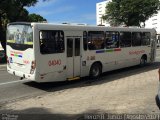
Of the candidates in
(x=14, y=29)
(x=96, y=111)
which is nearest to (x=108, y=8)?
(x=14, y=29)

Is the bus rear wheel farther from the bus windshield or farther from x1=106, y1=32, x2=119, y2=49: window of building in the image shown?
the bus windshield

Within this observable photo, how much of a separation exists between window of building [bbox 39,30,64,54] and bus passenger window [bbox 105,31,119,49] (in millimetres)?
3402

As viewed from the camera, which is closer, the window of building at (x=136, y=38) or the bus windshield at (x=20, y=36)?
the bus windshield at (x=20, y=36)

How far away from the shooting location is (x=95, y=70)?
1512 centimetres

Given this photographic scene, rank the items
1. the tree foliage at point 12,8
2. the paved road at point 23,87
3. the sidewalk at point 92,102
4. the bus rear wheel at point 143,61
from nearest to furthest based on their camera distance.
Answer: the sidewalk at point 92,102
the paved road at point 23,87
the bus rear wheel at point 143,61
the tree foliage at point 12,8

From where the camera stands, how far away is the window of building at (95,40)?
14400 millimetres

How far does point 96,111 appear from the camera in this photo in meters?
7.97

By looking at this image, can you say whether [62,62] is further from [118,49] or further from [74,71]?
[118,49]

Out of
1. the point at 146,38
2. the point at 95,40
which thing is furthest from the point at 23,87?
the point at 146,38

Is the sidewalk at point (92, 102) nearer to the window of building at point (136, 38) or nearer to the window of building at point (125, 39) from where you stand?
the window of building at point (125, 39)

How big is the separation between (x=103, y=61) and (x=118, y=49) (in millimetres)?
1490

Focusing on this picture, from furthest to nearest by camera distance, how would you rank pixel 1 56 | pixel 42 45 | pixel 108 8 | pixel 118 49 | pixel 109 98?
pixel 108 8
pixel 1 56
pixel 118 49
pixel 42 45
pixel 109 98

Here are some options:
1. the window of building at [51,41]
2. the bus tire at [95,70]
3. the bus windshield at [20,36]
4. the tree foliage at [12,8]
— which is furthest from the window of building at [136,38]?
the tree foliage at [12,8]

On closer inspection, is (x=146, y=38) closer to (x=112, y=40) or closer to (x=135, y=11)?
(x=112, y=40)
